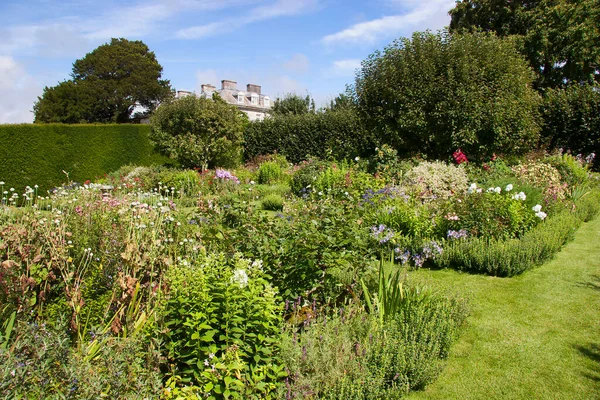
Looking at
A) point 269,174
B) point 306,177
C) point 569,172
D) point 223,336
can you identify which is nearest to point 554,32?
point 569,172

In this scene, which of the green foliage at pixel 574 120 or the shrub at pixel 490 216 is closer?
the shrub at pixel 490 216

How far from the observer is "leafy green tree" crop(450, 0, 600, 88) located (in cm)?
1903

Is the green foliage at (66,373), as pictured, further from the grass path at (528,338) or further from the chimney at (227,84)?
the chimney at (227,84)

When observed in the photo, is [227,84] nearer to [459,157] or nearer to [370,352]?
[459,157]

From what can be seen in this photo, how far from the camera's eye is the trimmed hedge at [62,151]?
14164mm

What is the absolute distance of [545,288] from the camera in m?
5.02

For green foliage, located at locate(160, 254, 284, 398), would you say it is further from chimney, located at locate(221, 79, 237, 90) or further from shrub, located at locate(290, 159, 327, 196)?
chimney, located at locate(221, 79, 237, 90)

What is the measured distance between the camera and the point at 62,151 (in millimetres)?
15680

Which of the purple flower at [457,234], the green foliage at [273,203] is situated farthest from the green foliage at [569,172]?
the green foliage at [273,203]

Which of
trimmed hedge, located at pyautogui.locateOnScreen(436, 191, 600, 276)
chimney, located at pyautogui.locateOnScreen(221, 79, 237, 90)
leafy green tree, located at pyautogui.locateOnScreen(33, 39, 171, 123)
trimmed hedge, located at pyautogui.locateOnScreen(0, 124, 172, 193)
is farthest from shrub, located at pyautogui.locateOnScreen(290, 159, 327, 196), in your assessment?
chimney, located at pyautogui.locateOnScreen(221, 79, 237, 90)

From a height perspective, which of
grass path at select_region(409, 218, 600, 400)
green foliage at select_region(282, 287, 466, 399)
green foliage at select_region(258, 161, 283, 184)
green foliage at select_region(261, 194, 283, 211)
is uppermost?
green foliage at select_region(258, 161, 283, 184)

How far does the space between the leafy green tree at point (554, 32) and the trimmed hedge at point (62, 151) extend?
16070 mm

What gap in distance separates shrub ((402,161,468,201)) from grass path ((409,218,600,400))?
3344mm

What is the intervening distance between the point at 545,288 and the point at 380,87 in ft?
25.7
